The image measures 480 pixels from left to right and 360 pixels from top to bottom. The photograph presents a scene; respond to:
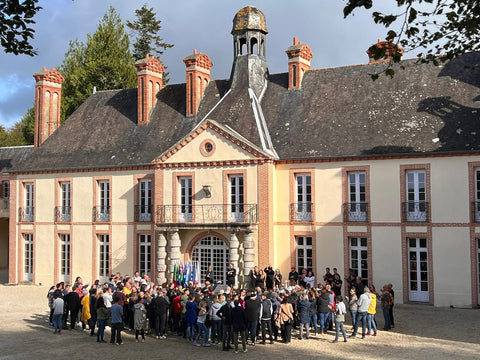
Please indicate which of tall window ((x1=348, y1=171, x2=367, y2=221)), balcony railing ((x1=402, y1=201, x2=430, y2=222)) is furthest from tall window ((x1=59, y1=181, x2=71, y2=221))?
balcony railing ((x1=402, y1=201, x2=430, y2=222))

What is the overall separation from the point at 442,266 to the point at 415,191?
2977 mm

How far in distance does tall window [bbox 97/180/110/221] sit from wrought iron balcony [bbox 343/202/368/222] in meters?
11.5

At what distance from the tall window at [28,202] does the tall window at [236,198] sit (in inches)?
452

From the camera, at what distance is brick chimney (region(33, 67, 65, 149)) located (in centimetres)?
3478

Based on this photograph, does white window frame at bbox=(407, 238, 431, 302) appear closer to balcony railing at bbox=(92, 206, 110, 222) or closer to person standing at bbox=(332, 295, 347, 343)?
person standing at bbox=(332, 295, 347, 343)

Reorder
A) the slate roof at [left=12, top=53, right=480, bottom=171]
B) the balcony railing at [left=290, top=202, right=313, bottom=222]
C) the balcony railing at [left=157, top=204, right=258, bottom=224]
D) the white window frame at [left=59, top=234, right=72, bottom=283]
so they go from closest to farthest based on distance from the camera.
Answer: the slate roof at [left=12, top=53, right=480, bottom=171]
the balcony railing at [left=290, top=202, right=313, bottom=222]
the balcony railing at [left=157, top=204, right=258, bottom=224]
the white window frame at [left=59, top=234, right=72, bottom=283]

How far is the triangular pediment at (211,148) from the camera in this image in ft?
90.5

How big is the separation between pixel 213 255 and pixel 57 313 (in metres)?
10.4

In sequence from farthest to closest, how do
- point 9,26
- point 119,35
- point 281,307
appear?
point 119,35
point 281,307
point 9,26

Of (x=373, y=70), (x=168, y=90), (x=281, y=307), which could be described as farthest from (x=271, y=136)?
(x=281, y=307)

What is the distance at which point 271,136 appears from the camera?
28.9 meters

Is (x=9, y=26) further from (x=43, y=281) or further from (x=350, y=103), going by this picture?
(x=43, y=281)

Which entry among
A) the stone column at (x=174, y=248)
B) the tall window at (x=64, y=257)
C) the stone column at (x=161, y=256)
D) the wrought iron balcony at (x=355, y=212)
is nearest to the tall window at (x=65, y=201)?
the tall window at (x=64, y=257)

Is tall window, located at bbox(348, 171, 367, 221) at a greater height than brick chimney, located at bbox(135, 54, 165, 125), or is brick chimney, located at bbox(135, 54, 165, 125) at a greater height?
brick chimney, located at bbox(135, 54, 165, 125)
